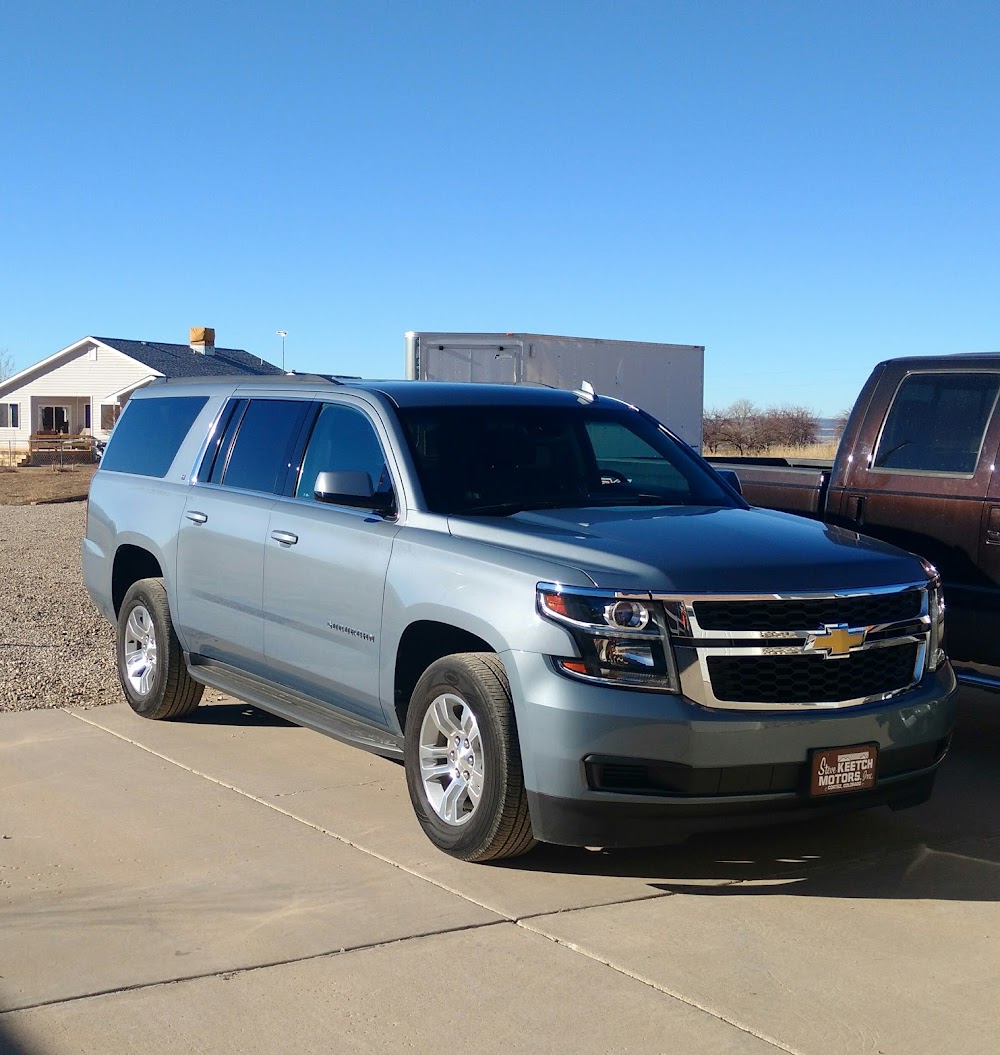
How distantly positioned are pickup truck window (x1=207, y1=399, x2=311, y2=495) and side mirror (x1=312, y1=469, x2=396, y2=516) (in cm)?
89

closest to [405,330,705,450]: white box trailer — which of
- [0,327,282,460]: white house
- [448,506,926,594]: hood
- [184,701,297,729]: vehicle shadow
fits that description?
[184,701,297,729]: vehicle shadow

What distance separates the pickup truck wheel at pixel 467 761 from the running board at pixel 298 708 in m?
0.37

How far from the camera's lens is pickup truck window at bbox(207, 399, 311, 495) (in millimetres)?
6836

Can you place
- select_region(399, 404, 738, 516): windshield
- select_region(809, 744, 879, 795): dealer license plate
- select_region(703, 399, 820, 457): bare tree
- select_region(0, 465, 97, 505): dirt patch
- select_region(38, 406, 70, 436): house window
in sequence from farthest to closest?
select_region(38, 406, 70, 436): house window, select_region(703, 399, 820, 457): bare tree, select_region(0, 465, 97, 505): dirt patch, select_region(399, 404, 738, 516): windshield, select_region(809, 744, 879, 795): dealer license plate

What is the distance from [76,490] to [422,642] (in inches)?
1052

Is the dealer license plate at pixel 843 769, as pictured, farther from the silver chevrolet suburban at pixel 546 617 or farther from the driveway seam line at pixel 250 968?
the driveway seam line at pixel 250 968

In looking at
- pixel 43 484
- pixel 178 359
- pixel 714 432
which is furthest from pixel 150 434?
pixel 178 359

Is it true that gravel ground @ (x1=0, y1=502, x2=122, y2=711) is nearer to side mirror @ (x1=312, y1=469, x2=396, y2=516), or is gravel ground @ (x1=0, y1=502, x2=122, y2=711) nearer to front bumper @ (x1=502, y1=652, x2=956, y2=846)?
side mirror @ (x1=312, y1=469, x2=396, y2=516)

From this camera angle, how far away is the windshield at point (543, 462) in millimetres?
6070

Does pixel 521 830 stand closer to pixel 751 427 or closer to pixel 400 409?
pixel 400 409

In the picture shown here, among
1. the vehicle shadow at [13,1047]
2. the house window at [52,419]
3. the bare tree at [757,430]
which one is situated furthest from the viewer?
the house window at [52,419]

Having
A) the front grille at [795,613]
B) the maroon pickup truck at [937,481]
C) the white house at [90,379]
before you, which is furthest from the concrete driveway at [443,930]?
the white house at [90,379]

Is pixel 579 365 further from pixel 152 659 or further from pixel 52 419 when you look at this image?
pixel 52 419

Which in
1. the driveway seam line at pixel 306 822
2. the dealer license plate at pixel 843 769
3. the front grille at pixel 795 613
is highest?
the front grille at pixel 795 613
